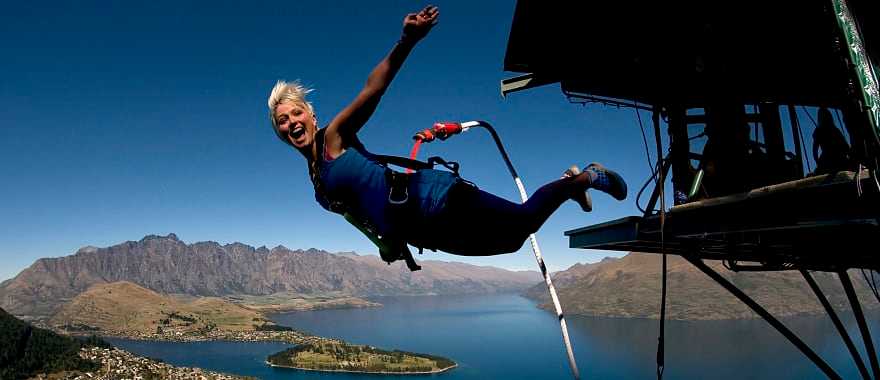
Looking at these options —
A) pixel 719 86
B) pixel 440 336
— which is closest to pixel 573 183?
pixel 719 86

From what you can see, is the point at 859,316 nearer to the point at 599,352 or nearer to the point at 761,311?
the point at 761,311

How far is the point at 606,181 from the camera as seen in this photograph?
11.6 ft

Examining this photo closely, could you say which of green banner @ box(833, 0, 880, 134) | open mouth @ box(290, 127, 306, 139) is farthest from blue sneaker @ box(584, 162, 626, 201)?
open mouth @ box(290, 127, 306, 139)

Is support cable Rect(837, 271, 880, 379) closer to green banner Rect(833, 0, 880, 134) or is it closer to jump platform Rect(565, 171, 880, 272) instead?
jump platform Rect(565, 171, 880, 272)

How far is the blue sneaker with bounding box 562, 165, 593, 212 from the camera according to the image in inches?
137

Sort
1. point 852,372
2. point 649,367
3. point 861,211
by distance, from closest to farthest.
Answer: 1. point 861,211
2. point 852,372
3. point 649,367

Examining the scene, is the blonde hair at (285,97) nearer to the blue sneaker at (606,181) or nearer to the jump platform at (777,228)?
the blue sneaker at (606,181)

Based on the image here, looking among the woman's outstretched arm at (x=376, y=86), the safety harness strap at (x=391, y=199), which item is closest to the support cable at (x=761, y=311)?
the safety harness strap at (x=391, y=199)

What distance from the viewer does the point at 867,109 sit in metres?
2.57

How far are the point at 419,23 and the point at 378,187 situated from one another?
0.92 meters

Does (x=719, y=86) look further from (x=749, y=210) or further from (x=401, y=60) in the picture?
(x=401, y=60)

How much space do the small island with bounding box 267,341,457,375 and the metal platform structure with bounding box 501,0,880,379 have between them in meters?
132

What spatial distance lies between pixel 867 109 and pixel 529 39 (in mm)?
5488

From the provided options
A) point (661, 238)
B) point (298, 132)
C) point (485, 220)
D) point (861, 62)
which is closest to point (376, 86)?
point (298, 132)
